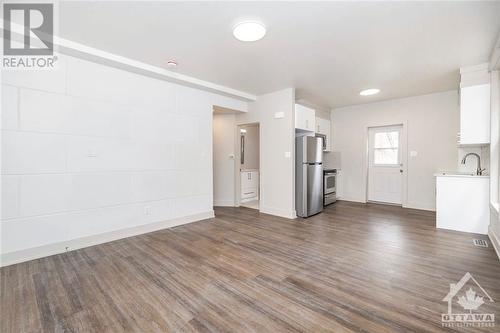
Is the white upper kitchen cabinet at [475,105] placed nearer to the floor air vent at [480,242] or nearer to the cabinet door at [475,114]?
the cabinet door at [475,114]

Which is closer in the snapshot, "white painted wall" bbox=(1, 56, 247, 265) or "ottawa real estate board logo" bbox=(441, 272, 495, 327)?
"ottawa real estate board logo" bbox=(441, 272, 495, 327)

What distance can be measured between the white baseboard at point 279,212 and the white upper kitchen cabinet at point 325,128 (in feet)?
8.74

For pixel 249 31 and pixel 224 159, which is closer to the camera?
pixel 249 31

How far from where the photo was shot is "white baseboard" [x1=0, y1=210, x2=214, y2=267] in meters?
2.59

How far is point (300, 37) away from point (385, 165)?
4.78 metres

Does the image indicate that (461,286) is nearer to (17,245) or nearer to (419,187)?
(419,187)

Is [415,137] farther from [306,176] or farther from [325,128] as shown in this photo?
[306,176]

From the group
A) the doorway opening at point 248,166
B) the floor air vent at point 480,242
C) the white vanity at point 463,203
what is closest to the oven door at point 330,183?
the doorway opening at point 248,166

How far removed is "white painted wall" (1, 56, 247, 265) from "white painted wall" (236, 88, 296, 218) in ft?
4.96

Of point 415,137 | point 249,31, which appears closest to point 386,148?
point 415,137

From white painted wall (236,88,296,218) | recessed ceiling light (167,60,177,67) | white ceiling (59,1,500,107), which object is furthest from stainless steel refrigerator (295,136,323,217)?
recessed ceiling light (167,60,177,67)

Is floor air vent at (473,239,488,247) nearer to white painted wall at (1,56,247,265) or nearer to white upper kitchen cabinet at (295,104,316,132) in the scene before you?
white upper kitchen cabinet at (295,104,316,132)

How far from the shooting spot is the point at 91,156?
3168 millimetres

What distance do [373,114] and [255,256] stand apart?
5.31m
